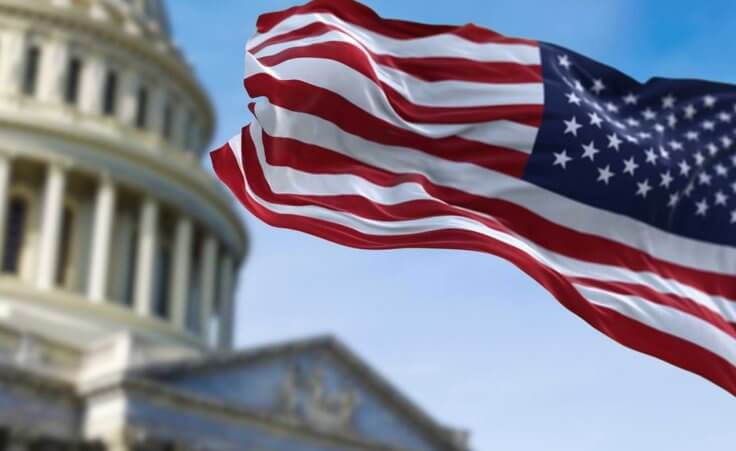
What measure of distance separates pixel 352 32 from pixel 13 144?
144 feet

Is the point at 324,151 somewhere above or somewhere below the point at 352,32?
below

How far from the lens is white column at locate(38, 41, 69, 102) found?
5366 centimetres

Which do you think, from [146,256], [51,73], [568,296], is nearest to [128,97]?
[51,73]

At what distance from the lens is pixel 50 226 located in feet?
164

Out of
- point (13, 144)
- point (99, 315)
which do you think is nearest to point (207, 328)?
point (99, 315)

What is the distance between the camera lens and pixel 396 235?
9305 millimetres

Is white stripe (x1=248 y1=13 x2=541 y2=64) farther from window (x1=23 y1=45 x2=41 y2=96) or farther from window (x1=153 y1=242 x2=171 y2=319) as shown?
window (x1=23 y1=45 x2=41 y2=96)

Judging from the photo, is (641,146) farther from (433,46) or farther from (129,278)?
(129,278)

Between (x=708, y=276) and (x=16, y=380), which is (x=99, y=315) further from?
(x=708, y=276)

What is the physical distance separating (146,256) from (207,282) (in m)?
4.65

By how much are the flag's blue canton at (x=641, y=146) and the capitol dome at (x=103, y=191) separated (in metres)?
38.3

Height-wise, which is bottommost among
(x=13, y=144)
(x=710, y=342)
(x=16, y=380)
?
(x=710, y=342)

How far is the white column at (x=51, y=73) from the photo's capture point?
53.7 m

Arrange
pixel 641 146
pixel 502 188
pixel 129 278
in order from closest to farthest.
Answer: pixel 641 146 < pixel 502 188 < pixel 129 278
